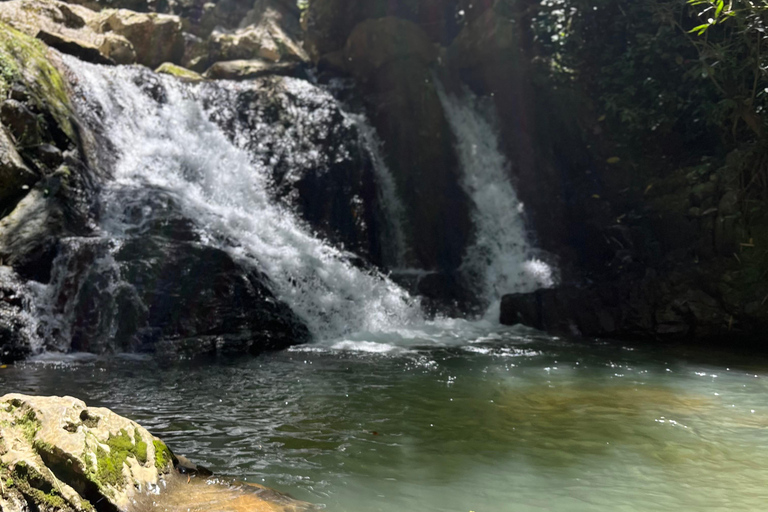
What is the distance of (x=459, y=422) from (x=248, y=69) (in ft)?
39.2

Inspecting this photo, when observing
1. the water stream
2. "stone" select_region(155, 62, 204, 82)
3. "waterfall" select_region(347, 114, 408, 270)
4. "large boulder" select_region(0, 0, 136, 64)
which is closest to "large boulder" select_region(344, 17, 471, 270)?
"waterfall" select_region(347, 114, 408, 270)

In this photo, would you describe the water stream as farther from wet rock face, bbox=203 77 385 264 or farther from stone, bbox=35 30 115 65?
stone, bbox=35 30 115 65

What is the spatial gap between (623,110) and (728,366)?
6213 mm

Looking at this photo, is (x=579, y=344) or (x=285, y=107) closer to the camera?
(x=579, y=344)

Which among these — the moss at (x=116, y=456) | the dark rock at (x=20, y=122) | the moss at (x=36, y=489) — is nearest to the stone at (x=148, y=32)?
the dark rock at (x=20, y=122)

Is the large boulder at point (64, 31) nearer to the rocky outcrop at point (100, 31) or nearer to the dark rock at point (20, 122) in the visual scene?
the rocky outcrop at point (100, 31)

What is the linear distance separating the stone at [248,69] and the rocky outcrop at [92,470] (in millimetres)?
12353

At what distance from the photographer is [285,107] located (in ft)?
39.9

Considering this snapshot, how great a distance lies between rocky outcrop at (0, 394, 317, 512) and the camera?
2191mm

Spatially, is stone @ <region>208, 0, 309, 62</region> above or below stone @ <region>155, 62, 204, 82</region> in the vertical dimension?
above

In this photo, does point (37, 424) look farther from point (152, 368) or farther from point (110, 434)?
point (152, 368)

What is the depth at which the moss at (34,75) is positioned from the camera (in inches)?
336

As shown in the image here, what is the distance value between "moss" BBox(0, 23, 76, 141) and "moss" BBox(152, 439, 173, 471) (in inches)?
293

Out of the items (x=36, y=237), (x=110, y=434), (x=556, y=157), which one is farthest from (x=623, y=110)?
(x=110, y=434)
